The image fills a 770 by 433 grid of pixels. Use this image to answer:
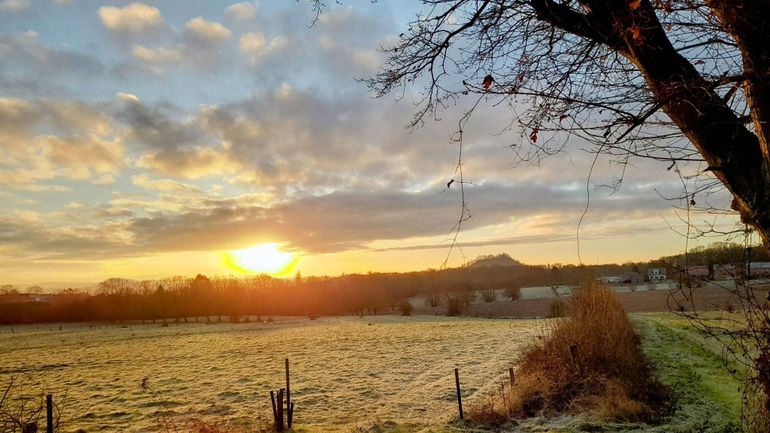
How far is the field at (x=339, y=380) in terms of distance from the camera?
14.5 meters

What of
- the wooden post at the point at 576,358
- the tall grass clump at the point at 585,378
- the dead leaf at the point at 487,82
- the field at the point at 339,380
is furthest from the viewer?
the wooden post at the point at 576,358

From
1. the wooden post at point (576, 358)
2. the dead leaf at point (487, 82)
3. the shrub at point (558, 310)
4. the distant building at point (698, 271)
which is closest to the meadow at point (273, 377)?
the shrub at point (558, 310)

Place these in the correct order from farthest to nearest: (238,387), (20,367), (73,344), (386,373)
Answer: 1. (73,344)
2. (20,367)
3. (386,373)
4. (238,387)

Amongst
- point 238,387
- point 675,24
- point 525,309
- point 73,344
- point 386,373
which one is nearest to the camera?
point 675,24

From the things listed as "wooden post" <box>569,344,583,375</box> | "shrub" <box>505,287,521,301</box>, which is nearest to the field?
"wooden post" <box>569,344,583,375</box>

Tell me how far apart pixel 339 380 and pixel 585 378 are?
12.5m

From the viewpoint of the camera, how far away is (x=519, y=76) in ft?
13.2

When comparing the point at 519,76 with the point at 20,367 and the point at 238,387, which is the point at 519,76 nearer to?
the point at 238,387

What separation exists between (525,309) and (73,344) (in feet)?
208

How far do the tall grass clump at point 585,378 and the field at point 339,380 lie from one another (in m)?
0.76

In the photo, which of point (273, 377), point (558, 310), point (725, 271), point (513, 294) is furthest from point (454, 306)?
point (725, 271)

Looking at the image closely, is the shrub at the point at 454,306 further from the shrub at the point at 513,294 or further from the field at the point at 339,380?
the field at the point at 339,380

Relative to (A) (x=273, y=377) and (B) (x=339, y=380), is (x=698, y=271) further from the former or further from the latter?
(A) (x=273, y=377)

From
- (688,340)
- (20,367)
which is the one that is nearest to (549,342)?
(688,340)
